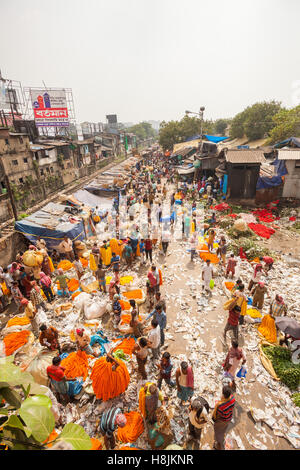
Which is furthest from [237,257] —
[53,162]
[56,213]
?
[53,162]

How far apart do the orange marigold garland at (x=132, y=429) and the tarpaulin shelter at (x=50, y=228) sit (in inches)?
329

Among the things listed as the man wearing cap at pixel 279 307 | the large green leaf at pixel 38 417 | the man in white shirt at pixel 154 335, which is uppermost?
the large green leaf at pixel 38 417

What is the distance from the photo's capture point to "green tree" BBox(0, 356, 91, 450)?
82cm

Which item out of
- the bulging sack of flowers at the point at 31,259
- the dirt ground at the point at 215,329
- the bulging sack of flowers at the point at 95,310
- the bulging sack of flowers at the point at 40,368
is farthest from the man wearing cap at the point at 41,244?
the bulging sack of flowers at the point at 40,368

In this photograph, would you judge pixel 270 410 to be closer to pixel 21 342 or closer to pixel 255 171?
pixel 21 342

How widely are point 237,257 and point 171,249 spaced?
10.5ft

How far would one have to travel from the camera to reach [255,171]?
16734 millimetres

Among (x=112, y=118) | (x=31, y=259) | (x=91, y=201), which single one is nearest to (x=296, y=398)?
(x=31, y=259)

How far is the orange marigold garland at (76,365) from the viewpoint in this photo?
552 centimetres

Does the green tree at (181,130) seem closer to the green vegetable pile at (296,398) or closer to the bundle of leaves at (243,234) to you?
the bundle of leaves at (243,234)

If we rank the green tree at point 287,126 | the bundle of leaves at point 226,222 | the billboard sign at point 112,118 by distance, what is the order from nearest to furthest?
the bundle of leaves at point 226,222
the green tree at point 287,126
the billboard sign at point 112,118

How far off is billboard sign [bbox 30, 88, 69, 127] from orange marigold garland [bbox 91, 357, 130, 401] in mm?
33061
